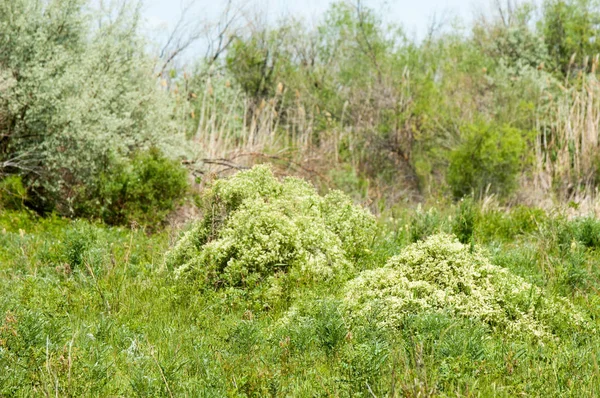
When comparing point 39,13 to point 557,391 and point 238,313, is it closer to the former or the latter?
point 238,313

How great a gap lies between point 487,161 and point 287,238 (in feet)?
24.5

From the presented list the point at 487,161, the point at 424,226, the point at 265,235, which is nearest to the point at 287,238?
the point at 265,235

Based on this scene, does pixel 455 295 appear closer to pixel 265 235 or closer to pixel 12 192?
pixel 265 235

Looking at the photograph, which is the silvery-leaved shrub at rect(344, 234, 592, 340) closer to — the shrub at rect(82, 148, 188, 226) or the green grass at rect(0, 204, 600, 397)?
the green grass at rect(0, 204, 600, 397)

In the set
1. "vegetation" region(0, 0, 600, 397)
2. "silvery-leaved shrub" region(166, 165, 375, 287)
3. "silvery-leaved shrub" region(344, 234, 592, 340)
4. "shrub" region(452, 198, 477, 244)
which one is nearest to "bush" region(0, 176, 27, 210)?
"vegetation" region(0, 0, 600, 397)

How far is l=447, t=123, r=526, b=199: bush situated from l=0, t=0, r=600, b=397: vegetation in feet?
0.11

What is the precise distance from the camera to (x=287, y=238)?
17.9 ft

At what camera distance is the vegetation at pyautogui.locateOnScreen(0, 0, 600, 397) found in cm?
352

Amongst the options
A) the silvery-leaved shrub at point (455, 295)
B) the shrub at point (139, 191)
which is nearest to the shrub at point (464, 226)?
the silvery-leaved shrub at point (455, 295)

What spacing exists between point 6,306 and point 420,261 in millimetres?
2786

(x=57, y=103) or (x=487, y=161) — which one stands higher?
(x=57, y=103)

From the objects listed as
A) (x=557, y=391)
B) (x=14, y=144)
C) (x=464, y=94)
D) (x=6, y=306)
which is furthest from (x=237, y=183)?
(x=464, y=94)

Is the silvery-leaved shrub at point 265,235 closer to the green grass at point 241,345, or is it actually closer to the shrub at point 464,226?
the green grass at point 241,345

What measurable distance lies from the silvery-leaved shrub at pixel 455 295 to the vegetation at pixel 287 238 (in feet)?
0.06
